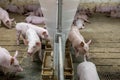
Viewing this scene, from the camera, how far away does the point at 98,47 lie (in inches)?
167

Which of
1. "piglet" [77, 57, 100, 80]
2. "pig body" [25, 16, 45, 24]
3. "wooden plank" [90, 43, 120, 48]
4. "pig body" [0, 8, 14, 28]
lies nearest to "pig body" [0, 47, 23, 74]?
"piglet" [77, 57, 100, 80]

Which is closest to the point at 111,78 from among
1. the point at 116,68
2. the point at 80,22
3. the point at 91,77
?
the point at 116,68

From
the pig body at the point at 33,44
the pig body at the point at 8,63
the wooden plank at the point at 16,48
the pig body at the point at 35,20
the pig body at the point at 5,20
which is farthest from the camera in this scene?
the pig body at the point at 35,20

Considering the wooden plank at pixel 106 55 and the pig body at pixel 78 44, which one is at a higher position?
the pig body at pixel 78 44

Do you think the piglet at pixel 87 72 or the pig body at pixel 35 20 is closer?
the piglet at pixel 87 72

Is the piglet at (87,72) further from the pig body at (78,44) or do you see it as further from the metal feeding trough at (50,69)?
the pig body at (78,44)

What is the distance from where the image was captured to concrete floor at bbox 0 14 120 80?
3.44 metres

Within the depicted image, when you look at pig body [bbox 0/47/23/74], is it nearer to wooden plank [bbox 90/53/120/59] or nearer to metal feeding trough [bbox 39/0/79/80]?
metal feeding trough [bbox 39/0/79/80]

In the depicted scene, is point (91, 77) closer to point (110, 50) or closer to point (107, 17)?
point (110, 50)

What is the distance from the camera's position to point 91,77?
→ 9.09 feet

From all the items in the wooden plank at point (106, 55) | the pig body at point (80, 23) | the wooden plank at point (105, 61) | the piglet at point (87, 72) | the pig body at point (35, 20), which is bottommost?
the piglet at point (87, 72)

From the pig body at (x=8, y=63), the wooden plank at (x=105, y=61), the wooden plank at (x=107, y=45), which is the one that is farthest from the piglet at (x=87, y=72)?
the wooden plank at (x=107, y=45)

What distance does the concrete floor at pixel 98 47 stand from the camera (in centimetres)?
344

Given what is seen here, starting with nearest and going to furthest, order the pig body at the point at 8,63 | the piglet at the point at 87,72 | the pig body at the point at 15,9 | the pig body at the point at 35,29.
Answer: the piglet at the point at 87,72 → the pig body at the point at 8,63 → the pig body at the point at 35,29 → the pig body at the point at 15,9
